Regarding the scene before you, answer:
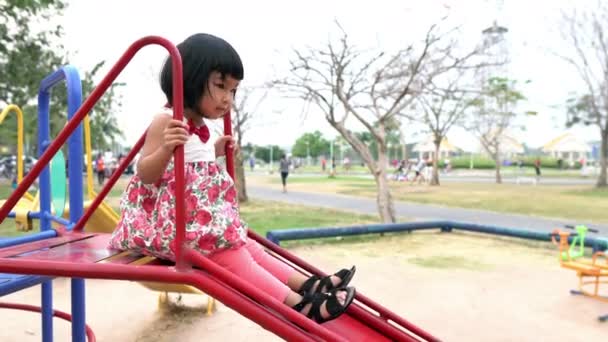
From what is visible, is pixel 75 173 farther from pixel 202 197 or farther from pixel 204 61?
pixel 204 61

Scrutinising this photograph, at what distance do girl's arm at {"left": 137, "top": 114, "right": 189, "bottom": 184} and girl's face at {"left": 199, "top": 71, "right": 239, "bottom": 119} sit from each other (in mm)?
140

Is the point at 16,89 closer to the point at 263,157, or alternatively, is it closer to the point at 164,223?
the point at 164,223

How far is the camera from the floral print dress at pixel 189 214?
62.4 inches

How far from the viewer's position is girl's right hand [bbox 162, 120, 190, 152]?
145 cm

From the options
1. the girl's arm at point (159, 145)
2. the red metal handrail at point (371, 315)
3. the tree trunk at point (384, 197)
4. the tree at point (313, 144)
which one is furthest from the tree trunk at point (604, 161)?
the tree at point (313, 144)

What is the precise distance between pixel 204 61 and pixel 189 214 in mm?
488

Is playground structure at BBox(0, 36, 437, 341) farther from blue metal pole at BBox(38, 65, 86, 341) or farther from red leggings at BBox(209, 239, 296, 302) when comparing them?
blue metal pole at BBox(38, 65, 86, 341)

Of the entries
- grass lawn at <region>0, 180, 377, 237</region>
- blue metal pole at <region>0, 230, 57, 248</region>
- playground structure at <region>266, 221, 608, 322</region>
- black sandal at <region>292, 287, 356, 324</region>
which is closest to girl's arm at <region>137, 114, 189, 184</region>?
black sandal at <region>292, 287, 356, 324</region>

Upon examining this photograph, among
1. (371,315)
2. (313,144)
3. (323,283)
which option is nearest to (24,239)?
(323,283)

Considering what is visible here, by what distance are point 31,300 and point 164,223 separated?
10.4 ft

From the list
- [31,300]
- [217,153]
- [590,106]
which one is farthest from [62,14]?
[590,106]

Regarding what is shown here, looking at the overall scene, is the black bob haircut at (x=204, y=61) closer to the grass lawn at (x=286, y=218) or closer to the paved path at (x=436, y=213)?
the grass lawn at (x=286, y=218)

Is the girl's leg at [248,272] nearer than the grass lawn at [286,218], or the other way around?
the girl's leg at [248,272]

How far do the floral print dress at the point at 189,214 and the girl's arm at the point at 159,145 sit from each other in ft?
0.28
